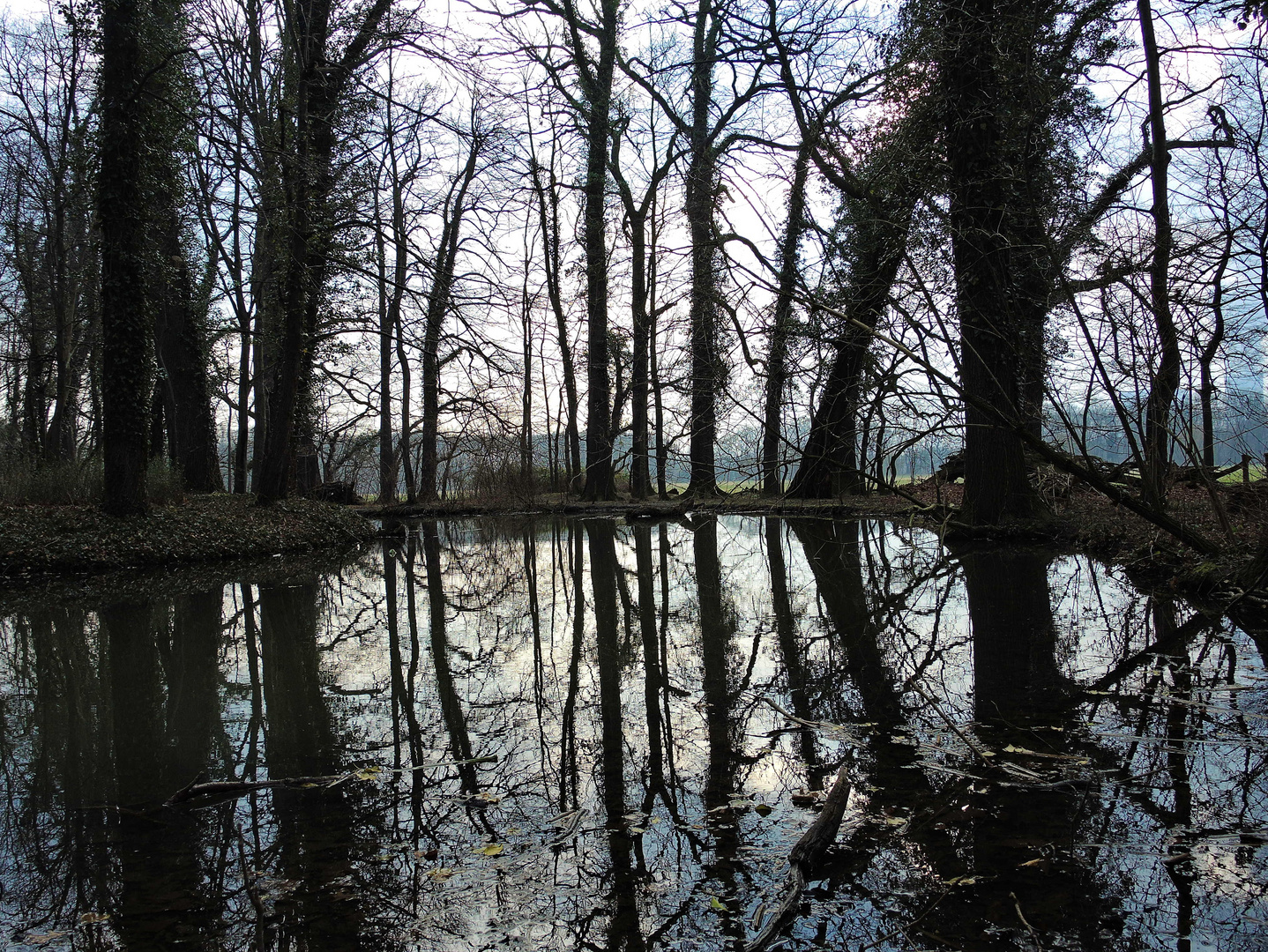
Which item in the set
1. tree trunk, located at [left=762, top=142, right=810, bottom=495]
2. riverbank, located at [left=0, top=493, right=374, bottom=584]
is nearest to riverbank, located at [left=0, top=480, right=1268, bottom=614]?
riverbank, located at [left=0, top=493, right=374, bottom=584]

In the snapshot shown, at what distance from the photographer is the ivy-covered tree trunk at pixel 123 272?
1088 centimetres

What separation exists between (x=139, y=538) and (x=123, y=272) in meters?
3.68

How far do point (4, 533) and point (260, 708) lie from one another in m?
8.18

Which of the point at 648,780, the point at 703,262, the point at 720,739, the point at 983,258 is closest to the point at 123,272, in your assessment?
the point at 703,262

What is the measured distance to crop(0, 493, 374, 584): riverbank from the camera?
393 inches

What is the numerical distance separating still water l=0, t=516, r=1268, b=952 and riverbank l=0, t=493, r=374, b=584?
4413 mm

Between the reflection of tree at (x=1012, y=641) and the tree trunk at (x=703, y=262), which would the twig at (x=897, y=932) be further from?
the tree trunk at (x=703, y=262)

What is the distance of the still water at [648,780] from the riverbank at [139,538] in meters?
4.41

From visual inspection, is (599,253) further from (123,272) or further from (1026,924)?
(1026,924)

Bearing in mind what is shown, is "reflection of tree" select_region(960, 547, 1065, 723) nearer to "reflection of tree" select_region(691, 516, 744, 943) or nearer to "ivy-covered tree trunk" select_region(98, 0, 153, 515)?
"reflection of tree" select_region(691, 516, 744, 943)

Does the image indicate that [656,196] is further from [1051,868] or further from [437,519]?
[1051,868]

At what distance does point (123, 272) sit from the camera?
1111 cm

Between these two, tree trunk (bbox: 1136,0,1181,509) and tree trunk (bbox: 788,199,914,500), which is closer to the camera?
tree trunk (bbox: 1136,0,1181,509)

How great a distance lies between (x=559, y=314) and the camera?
24.4m
